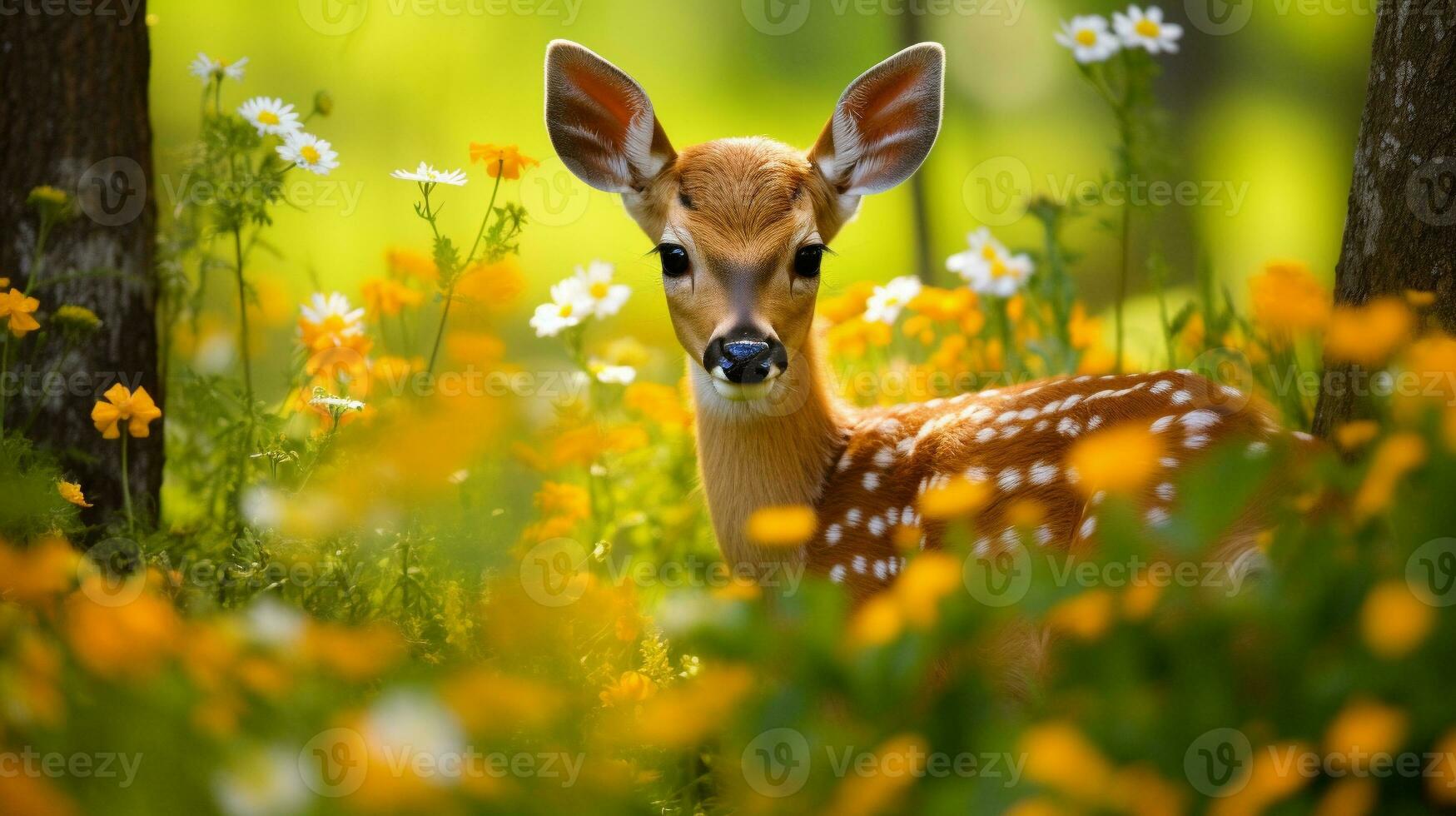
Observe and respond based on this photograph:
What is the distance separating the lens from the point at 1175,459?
2576 millimetres

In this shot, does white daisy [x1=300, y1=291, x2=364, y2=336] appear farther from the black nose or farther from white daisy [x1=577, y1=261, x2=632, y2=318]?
the black nose

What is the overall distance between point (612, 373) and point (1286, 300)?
1931 mm

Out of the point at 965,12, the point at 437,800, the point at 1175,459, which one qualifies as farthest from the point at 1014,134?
the point at 437,800

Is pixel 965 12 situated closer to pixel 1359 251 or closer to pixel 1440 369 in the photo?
pixel 1359 251

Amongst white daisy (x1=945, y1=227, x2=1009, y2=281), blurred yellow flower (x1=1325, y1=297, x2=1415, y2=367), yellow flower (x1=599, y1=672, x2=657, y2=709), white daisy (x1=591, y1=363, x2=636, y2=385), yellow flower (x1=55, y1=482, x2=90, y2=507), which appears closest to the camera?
blurred yellow flower (x1=1325, y1=297, x2=1415, y2=367)

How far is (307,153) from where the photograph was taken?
3.19 meters

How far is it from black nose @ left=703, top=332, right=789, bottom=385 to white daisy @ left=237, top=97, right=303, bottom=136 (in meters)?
1.32

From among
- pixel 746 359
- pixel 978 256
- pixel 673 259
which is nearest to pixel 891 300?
pixel 978 256

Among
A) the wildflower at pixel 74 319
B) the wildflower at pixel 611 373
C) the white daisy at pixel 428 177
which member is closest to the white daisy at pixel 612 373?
the wildflower at pixel 611 373

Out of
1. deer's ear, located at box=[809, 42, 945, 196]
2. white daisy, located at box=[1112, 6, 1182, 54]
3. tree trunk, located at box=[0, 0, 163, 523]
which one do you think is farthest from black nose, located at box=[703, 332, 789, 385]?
white daisy, located at box=[1112, 6, 1182, 54]

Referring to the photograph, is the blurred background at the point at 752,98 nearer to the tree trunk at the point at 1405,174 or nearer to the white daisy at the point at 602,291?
the white daisy at the point at 602,291

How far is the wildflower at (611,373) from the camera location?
12.5 ft

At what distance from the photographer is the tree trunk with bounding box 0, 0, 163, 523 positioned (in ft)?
11.1

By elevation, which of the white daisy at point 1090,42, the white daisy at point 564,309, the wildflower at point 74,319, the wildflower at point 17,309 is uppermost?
the white daisy at point 1090,42
